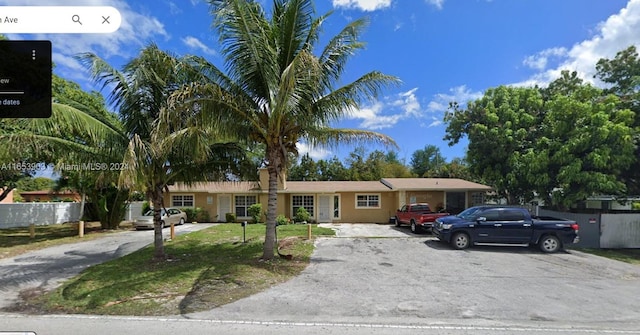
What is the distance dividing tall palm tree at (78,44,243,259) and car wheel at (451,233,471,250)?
8.70 meters

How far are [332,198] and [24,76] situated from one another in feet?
62.0

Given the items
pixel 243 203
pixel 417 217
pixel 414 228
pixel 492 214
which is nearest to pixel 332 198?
Answer: pixel 243 203

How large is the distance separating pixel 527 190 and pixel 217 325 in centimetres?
1682

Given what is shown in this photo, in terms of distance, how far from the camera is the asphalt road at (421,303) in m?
5.08

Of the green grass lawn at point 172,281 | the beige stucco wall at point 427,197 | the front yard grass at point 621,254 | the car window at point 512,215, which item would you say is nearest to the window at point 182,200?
the green grass lawn at point 172,281

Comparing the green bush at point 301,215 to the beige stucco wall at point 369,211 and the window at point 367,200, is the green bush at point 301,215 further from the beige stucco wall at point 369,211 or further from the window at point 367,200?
the window at point 367,200

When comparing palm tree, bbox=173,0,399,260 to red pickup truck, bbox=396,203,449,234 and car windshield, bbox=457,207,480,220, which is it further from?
red pickup truck, bbox=396,203,449,234

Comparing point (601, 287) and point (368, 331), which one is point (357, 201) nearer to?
point (601, 287)

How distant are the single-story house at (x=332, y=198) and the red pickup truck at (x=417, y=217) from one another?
2.86m

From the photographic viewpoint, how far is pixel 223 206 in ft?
75.2

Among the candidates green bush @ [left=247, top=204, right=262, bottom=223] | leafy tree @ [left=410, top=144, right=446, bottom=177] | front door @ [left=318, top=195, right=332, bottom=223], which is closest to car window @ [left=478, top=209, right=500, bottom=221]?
front door @ [left=318, top=195, right=332, bottom=223]

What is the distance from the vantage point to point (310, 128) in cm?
907

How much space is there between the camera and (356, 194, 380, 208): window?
2233 centimetres

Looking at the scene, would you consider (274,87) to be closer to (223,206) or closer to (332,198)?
(332,198)
